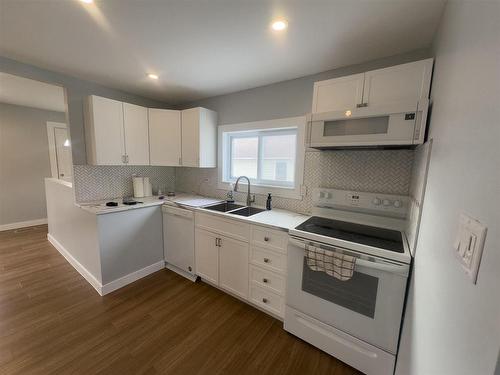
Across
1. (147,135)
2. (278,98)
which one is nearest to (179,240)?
(147,135)

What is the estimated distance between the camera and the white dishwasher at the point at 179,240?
2459 millimetres

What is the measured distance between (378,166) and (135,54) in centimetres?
231

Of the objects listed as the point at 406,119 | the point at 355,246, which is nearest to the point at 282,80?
the point at 406,119

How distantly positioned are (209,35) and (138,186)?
218 centimetres

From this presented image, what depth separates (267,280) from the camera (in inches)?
75.5

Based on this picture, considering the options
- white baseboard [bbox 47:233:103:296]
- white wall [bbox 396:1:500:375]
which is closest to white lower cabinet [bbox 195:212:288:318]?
white wall [bbox 396:1:500:375]

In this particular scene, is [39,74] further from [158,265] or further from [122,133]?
[158,265]

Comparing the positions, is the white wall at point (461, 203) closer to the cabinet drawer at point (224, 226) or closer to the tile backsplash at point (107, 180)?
Answer: the cabinet drawer at point (224, 226)

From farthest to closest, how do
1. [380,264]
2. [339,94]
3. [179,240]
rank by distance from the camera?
[179,240], [339,94], [380,264]

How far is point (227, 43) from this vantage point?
5.28 ft

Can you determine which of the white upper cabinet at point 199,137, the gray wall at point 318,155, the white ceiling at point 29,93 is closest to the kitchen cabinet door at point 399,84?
the gray wall at point 318,155

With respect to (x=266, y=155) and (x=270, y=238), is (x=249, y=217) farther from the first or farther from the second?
(x=266, y=155)

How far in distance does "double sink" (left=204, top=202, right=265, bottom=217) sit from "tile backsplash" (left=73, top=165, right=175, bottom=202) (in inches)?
50.9

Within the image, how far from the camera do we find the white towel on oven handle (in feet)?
4.47
